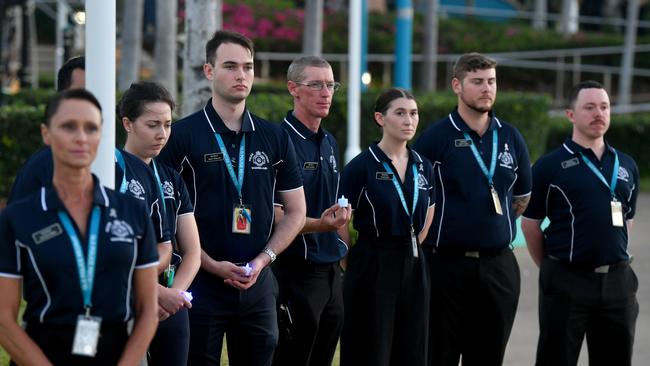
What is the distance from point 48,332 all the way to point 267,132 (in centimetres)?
207

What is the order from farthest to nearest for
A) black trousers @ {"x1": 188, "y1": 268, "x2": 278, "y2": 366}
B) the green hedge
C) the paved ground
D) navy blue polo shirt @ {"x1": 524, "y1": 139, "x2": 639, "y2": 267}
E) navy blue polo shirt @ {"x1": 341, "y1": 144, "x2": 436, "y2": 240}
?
the green hedge → the paved ground → navy blue polo shirt @ {"x1": 524, "y1": 139, "x2": 639, "y2": 267} → navy blue polo shirt @ {"x1": 341, "y1": 144, "x2": 436, "y2": 240} → black trousers @ {"x1": 188, "y1": 268, "x2": 278, "y2": 366}

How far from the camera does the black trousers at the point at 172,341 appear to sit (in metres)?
5.82

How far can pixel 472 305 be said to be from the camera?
7.68m

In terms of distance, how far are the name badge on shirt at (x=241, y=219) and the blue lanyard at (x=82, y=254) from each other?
5.64 ft

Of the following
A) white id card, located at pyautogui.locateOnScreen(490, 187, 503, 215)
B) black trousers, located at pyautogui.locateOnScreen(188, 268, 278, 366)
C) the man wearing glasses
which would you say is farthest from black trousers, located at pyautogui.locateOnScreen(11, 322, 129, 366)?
white id card, located at pyautogui.locateOnScreen(490, 187, 503, 215)

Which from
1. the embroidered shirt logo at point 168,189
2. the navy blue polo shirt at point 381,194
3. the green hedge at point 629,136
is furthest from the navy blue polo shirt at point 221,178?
the green hedge at point 629,136

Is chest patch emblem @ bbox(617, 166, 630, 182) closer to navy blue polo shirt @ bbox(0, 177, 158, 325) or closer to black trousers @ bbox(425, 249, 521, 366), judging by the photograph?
black trousers @ bbox(425, 249, 521, 366)

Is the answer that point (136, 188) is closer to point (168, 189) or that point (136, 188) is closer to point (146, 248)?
point (168, 189)

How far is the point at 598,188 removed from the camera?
761 centimetres

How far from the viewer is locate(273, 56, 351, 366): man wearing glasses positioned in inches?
281

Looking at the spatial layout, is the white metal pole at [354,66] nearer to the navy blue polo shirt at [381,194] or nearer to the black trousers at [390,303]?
the navy blue polo shirt at [381,194]

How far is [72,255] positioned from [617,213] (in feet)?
13.4

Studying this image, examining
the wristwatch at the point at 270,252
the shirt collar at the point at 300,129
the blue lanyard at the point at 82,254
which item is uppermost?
the shirt collar at the point at 300,129

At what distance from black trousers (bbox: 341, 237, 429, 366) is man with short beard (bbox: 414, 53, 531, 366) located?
0.36m
